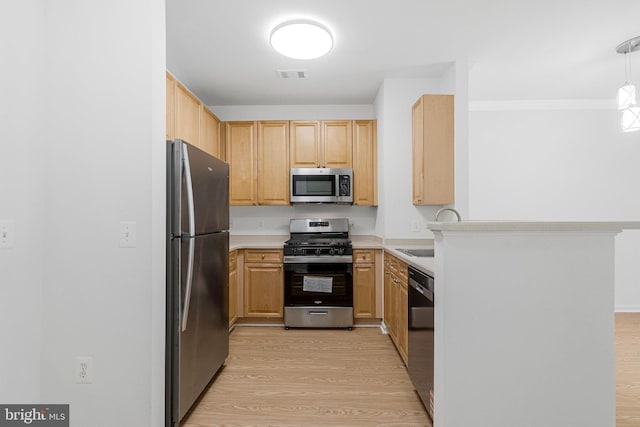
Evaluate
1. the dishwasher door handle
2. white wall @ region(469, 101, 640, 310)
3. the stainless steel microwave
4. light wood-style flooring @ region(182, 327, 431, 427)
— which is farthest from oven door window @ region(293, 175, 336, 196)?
the dishwasher door handle

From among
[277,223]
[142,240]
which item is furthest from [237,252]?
[142,240]


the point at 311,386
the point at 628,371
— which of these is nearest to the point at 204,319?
the point at 311,386

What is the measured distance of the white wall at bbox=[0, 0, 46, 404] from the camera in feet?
4.94

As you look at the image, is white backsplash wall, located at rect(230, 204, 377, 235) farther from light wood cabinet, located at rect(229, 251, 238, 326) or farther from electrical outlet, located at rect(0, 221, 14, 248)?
electrical outlet, located at rect(0, 221, 14, 248)

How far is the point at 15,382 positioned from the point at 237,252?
2.32m

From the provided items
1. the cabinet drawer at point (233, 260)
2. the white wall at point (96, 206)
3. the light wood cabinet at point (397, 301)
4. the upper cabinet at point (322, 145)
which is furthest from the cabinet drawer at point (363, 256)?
the white wall at point (96, 206)

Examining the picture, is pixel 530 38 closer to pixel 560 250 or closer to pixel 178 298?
pixel 560 250

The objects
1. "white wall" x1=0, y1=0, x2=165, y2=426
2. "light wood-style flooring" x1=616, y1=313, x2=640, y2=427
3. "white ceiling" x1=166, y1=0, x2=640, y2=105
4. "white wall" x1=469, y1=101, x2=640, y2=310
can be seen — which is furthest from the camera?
"white wall" x1=469, y1=101, x2=640, y2=310

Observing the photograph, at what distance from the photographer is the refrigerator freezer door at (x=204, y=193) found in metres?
1.98

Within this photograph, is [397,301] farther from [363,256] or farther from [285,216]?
[285,216]

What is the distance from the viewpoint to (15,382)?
1.58 meters

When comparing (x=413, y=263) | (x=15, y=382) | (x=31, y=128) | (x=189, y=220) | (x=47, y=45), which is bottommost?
(x=15, y=382)

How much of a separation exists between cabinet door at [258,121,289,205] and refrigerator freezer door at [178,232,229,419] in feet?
5.56

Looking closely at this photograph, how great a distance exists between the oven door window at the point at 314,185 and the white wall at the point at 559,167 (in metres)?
1.87
